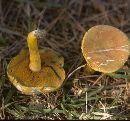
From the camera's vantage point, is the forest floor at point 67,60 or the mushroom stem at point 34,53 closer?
the mushroom stem at point 34,53

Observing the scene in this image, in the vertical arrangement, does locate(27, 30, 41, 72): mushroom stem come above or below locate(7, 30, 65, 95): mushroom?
above

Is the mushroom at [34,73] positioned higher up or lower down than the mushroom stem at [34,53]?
lower down

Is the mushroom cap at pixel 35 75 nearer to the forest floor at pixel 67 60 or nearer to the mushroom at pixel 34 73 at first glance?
the mushroom at pixel 34 73

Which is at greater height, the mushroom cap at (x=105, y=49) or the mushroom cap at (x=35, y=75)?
the mushroom cap at (x=105, y=49)

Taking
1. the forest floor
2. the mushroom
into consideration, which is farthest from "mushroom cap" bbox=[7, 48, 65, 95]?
the forest floor

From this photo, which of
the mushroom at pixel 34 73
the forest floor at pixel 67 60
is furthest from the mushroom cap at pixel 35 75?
the forest floor at pixel 67 60

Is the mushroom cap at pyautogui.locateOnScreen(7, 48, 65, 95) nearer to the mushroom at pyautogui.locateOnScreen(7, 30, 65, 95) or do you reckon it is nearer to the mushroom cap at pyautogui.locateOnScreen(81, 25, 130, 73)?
the mushroom at pyautogui.locateOnScreen(7, 30, 65, 95)

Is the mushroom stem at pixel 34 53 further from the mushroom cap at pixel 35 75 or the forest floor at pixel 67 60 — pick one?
the forest floor at pixel 67 60
